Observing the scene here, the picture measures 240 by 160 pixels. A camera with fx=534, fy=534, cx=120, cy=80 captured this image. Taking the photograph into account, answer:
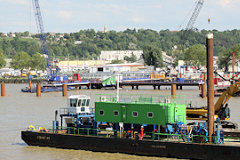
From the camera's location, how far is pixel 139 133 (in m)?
44.2

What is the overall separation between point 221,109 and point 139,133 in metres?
14.4

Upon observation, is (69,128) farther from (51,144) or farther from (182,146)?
(182,146)

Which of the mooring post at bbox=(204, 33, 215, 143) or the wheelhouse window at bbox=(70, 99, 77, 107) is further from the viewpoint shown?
the wheelhouse window at bbox=(70, 99, 77, 107)

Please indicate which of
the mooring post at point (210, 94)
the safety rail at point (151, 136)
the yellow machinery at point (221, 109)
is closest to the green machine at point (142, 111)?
the safety rail at point (151, 136)

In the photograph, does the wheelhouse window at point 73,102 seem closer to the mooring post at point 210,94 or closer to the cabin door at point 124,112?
the cabin door at point 124,112

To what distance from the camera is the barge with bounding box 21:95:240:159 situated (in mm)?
39906

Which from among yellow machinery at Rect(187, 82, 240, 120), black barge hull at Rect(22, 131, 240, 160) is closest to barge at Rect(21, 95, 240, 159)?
black barge hull at Rect(22, 131, 240, 160)

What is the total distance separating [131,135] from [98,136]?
2912 mm

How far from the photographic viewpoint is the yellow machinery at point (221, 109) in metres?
53.9

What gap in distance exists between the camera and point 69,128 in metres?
47.0

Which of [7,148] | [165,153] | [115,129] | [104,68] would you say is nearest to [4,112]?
[7,148]

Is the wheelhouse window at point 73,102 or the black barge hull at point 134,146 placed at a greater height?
the wheelhouse window at point 73,102

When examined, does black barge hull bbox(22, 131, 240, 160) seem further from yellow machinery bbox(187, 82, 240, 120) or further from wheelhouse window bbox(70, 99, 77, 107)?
yellow machinery bbox(187, 82, 240, 120)

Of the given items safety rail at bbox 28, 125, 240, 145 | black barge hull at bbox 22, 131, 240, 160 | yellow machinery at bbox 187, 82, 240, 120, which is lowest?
black barge hull at bbox 22, 131, 240, 160
